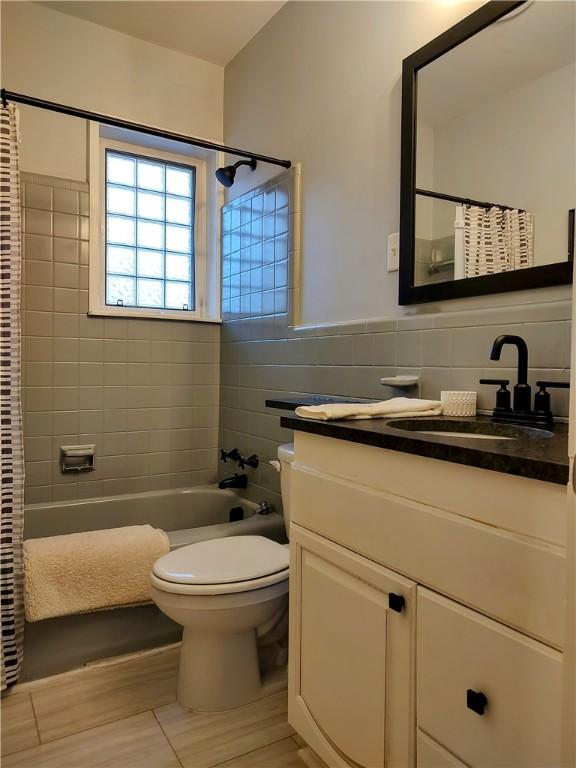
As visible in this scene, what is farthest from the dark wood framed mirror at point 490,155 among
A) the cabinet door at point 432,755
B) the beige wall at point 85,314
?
the beige wall at point 85,314

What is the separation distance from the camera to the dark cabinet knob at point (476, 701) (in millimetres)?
850

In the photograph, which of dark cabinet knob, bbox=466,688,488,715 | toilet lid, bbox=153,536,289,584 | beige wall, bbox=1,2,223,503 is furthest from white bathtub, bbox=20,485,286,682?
dark cabinet knob, bbox=466,688,488,715

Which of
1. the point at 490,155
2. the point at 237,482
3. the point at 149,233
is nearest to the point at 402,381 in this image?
the point at 490,155

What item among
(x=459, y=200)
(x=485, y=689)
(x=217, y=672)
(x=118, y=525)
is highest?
(x=459, y=200)

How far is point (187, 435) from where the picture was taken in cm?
279

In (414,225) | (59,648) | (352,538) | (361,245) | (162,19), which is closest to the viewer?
(352,538)

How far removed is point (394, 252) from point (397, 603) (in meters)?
1.15

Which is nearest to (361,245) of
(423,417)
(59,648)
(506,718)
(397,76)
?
(397,76)

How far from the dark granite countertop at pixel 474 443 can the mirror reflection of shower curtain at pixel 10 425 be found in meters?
0.95

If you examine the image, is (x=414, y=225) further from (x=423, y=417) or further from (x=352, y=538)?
(x=352, y=538)

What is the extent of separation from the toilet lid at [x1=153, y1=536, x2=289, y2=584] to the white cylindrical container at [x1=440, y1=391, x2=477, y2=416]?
688mm

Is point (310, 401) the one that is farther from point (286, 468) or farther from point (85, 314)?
point (85, 314)

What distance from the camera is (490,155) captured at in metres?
1.47

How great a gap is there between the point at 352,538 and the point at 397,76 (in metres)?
1.51
